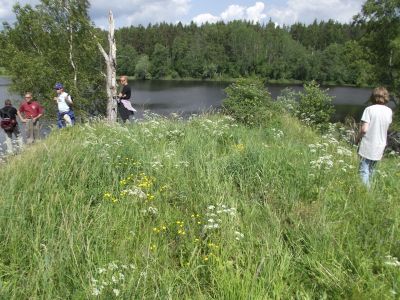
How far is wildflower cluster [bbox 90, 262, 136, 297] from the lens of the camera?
7.71 ft

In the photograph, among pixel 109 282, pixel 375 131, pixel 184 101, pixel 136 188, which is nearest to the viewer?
pixel 109 282

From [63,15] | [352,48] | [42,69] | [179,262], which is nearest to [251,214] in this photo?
[179,262]

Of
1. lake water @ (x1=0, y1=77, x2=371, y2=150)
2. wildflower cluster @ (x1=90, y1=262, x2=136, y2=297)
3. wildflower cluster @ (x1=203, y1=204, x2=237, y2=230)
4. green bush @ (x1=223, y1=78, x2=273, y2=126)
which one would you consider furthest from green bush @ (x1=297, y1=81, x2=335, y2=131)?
wildflower cluster @ (x1=90, y1=262, x2=136, y2=297)

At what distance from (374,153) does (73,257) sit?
4.26 m

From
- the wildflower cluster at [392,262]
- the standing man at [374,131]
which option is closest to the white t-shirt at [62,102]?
the standing man at [374,131]

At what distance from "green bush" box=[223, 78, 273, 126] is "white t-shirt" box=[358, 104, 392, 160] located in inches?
154

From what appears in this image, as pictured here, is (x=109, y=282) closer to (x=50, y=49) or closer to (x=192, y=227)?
(x=192, y=227)

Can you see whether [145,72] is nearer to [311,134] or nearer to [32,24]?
[32,24]

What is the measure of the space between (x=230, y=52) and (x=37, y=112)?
115 m

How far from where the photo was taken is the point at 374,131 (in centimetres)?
534

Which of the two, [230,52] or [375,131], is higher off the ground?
[375,131]

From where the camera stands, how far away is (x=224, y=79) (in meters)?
109

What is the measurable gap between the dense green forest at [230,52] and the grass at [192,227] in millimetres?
96790

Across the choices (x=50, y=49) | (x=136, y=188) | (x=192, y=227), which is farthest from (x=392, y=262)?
(x=50, y=49)
